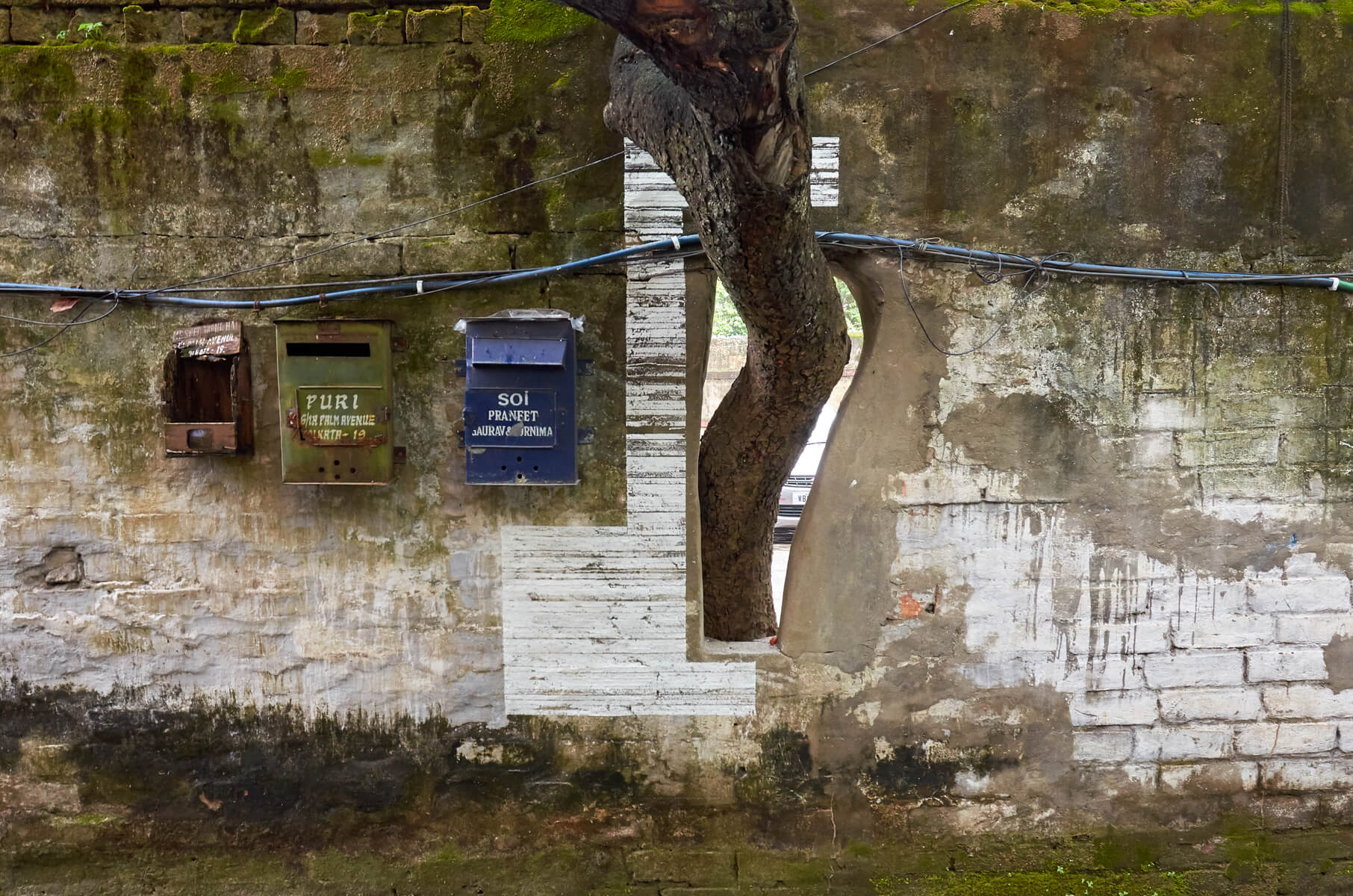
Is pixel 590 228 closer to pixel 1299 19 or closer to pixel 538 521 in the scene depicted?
pixel 538 521

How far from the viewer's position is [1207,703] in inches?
145

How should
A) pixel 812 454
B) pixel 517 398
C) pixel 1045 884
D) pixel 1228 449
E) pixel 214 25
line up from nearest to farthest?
pixel 517 398, pixel 214 25, pixel 1228 449, pixel 1045 884, pixel 812 454

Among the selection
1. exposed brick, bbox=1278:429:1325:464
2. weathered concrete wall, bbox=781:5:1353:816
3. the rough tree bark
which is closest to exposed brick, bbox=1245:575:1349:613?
weathered concrete wall, bbox=781:5:1353:816

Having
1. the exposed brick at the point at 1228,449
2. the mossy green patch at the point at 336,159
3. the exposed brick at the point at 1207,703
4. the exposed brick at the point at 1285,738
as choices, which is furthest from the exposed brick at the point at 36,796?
the exposed brick at the point at 1285,738

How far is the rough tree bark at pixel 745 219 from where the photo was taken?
1764mm

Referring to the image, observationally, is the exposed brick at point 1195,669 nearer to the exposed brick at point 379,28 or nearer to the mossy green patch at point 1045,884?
the mossy green patch at point 1045,884

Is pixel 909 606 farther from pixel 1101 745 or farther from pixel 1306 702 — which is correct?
pixel 1306 702

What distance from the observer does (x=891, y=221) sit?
3.47 meters

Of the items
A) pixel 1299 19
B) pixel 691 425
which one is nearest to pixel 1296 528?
pixel 1299 19

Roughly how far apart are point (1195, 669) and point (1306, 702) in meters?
0.53

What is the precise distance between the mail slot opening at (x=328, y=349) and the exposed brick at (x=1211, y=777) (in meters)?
3.82

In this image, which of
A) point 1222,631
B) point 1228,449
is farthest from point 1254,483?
point 1222,631

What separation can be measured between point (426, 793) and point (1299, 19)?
15.8 ft

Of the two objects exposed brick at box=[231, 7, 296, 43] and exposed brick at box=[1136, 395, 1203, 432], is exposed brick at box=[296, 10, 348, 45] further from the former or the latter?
exposed brick at box=[1136, 395, 1203, 432]
